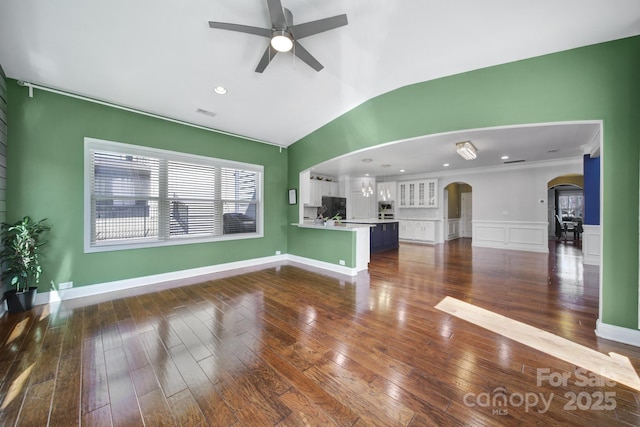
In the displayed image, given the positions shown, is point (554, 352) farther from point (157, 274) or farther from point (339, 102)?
point (157, 274)

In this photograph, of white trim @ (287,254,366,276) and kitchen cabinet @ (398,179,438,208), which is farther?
kitchen cabinet @ (398,179,438,208)

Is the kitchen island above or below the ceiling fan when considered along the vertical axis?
below

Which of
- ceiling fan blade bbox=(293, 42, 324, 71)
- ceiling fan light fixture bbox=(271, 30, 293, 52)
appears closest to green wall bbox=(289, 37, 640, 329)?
ceiling fan blade bbox=(293, 42, 324, 71)

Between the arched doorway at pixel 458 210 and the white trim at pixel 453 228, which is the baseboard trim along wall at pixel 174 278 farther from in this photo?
the arched doorway at pixel 458 210

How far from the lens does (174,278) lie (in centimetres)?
404

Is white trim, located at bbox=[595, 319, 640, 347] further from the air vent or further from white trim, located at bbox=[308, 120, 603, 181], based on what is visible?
the air vent

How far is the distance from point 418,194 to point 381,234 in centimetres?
290

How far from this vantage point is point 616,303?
2.24m

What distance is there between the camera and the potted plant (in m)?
2.73

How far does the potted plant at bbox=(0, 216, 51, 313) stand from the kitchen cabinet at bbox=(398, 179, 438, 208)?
920 centimetres

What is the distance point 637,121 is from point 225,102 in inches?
188

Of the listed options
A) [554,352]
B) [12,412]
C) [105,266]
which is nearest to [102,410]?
[12,412]

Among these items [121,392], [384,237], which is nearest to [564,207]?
[384,237]

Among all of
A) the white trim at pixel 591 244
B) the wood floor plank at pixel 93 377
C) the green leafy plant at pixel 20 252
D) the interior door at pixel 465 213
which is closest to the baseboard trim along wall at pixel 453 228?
the interior door at pixel 465 213
